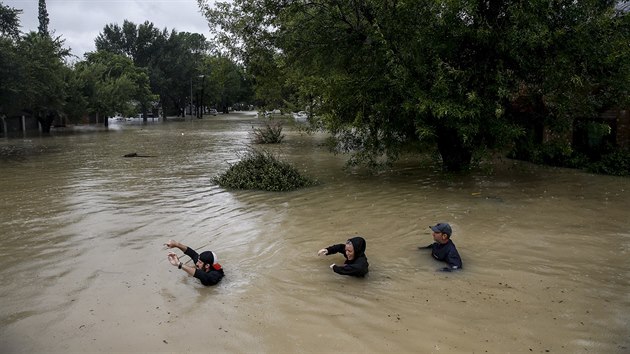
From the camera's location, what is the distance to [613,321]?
5578mm

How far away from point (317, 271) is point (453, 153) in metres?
8.89

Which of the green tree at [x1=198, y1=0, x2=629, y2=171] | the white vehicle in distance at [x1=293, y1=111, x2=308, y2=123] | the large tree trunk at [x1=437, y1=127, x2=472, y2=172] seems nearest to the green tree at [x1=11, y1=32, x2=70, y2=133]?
the white vehicle in distance at [x1=293, y1=111, x2=308, y2=123]

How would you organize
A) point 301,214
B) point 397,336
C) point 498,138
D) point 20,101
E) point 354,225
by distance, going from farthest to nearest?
point 20,101 → point 498,138 → point 301,214 → point 354,225 → point 397,336

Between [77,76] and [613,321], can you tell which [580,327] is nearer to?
[613,321]

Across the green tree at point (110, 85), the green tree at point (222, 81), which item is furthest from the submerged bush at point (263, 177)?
the green tree at point (110, 85)

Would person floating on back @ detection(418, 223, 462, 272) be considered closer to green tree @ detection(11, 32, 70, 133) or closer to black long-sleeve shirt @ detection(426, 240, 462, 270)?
black long-sleeve shirt @ detection(426, 240, 462, 270)

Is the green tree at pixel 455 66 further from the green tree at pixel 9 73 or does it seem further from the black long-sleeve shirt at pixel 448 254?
the green tree at pixel 9 73

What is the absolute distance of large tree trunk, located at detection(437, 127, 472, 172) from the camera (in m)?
14.5

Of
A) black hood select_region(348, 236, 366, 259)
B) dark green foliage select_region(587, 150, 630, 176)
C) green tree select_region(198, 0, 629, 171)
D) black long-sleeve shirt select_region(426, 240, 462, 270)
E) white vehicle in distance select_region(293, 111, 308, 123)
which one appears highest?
green tree select_region(198, 0, 629, 171)

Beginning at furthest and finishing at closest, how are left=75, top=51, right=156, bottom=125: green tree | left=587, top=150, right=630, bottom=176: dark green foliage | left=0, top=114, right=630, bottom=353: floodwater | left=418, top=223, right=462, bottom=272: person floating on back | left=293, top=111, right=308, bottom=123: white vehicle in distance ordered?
1. left=75, top=51, right=156, bottom=125: green tree
2. left=293, top=111, right=308, bottom=123: white vehicle in distance
3. left=587, top=150, right=630, bottom=176: dark green foliage
4. left=418, top=223, right=462, bottom=272: person floating on back
5. left=0, top=114, right=630, bottom=353: floodwater

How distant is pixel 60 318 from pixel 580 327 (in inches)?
236

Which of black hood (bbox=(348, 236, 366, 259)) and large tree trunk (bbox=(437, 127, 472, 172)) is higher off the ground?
large tree trunk (bbox=(437, 127, 472, 172))

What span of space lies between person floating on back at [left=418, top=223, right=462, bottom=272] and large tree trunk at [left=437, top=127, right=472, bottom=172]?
734 cm

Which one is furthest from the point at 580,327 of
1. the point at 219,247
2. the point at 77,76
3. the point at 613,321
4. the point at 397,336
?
the point at 77,76
